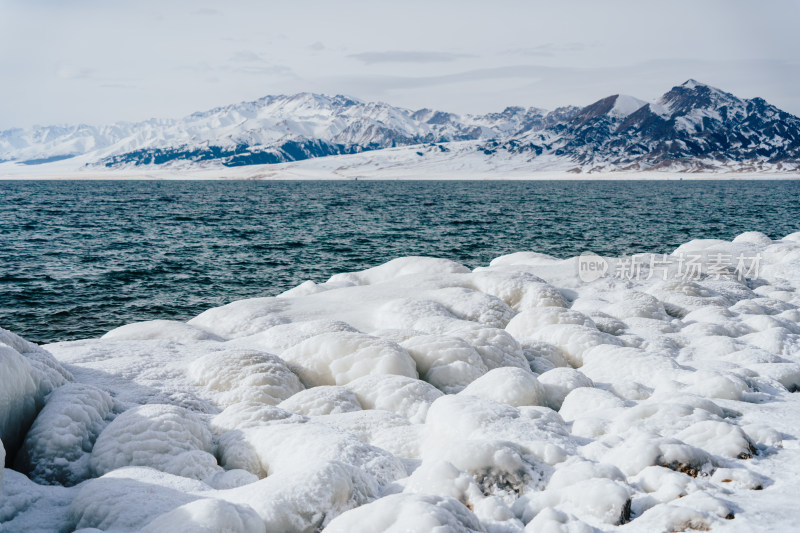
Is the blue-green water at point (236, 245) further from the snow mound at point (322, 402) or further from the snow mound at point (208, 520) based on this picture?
the snow mound at point (208, 520)

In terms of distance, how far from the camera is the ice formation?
17.6 ft

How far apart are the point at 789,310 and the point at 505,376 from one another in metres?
10.8

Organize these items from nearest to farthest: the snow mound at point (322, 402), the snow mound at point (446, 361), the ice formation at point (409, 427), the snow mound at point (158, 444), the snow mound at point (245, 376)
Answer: the ice formation at point (409, 427) → the snow mound at point (158, 444) → the snow mound at point (322, 402) → the snow mound at point (245, 376) → the snow mound at point (446, 361)

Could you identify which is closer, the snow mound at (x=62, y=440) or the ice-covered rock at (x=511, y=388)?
the snow mound at (x=62, y=440)

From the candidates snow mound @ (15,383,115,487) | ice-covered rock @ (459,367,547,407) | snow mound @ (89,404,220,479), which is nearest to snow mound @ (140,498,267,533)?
snow mound @ (89,404,220,479)

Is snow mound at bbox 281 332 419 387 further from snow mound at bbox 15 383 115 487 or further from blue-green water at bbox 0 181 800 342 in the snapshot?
blue-green water at bbox 0 181 800 342

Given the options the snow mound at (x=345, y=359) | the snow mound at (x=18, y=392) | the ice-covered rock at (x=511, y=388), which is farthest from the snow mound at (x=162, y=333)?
the ice-covered rock at (x=511, y=388)

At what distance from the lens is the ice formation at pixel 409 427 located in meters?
5.35

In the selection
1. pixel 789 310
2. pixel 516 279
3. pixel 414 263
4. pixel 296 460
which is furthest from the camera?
pixel 414 263

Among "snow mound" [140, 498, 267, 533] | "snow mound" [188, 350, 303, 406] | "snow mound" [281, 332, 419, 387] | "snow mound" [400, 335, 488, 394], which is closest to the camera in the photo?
"snow mound" [140, 498, 267, 533]

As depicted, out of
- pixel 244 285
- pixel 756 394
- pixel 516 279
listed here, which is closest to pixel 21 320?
pixel 244 285

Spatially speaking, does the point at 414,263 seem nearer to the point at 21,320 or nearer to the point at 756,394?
the point at 756,394

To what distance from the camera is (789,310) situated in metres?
15.4

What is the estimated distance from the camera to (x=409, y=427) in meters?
7.90
